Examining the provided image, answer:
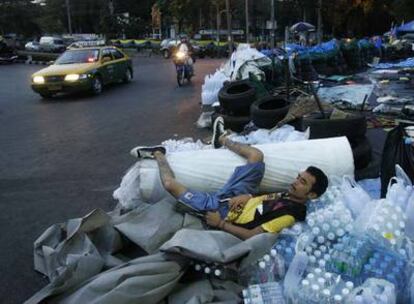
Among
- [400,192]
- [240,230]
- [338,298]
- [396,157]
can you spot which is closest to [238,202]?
[240,230]

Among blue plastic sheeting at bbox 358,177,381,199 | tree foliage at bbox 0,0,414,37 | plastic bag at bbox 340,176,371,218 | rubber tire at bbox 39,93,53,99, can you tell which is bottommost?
rubber tire at bbox 39,93,53,99

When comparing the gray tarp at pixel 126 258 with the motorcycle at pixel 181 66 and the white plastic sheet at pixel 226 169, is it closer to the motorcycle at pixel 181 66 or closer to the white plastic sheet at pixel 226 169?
the white plastic sheet at pixel 226 169

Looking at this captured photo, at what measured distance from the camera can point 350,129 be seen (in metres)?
6.30

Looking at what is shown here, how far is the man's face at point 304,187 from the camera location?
14.3 feet

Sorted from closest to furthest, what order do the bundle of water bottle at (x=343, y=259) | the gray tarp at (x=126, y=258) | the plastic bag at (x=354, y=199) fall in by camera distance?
the bundle of water bottle at (x=343, y=259) → the gray tarp at (x=126, y=258) → the plastic bag at (x=354, y=199)

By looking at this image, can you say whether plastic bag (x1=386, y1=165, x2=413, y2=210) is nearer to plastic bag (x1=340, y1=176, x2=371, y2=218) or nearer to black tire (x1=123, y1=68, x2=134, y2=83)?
plastic bag (x1=340, y1=176, x2=371, y2=218)

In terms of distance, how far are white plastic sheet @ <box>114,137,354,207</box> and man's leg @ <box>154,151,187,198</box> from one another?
7 centimetres

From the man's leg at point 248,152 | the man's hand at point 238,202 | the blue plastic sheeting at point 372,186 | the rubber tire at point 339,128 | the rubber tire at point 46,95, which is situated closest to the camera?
the man's hand at point 238,202

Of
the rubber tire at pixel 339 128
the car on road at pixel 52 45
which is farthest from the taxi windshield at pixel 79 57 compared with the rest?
the car on road at pixel 52 45

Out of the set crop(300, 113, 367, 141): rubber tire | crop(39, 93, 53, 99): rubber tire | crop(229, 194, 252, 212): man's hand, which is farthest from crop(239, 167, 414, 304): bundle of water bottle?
crop(39, 93, 53, 99): rubber tire

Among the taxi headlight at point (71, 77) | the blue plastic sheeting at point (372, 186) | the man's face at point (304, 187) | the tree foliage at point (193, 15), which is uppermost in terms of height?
the tree foliage at point (193, 15)

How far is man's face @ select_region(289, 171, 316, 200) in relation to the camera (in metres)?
4.35

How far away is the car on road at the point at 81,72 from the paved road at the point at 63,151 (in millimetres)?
417

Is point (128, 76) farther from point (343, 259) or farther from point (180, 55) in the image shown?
point (343, 259)
